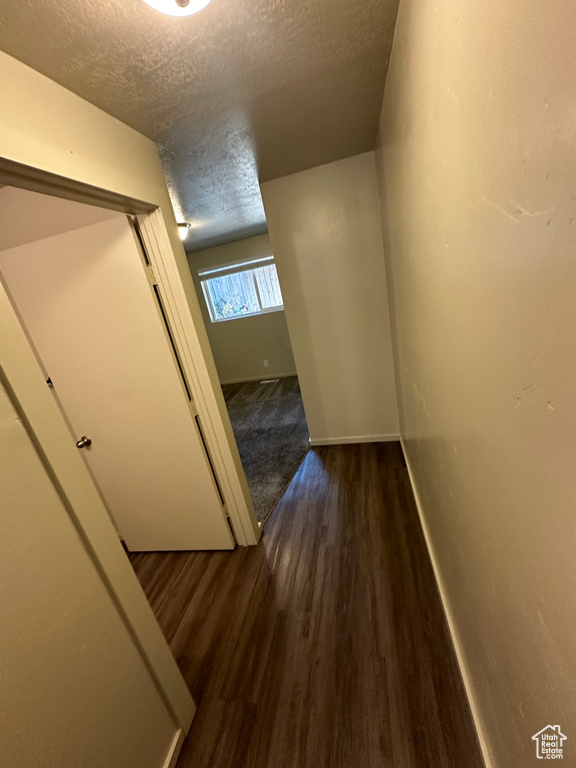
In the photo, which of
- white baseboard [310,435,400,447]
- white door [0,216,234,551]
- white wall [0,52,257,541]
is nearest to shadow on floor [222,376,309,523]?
white baseboard [310,435,400,447]

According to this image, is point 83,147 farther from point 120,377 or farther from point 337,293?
point 337,293

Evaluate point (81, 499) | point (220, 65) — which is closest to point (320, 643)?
point (81, 499)

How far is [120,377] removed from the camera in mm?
1663

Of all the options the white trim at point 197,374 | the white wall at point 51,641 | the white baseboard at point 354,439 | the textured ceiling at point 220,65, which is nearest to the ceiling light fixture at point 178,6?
the textured ceiling at point 220,65

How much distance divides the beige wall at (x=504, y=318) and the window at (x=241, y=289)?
4009 mm

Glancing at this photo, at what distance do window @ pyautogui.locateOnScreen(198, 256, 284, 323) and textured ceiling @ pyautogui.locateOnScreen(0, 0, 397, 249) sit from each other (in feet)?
10.3

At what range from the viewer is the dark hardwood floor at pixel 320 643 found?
40.8 inches

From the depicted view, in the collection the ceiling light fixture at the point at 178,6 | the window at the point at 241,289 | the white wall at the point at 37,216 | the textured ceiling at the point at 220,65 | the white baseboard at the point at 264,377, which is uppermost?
the textured ceiling at the point at 220,65

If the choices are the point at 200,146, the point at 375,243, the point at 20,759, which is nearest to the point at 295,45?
the point at 200,146

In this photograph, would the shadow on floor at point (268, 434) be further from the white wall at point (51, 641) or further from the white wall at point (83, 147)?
the white wall at point (51, 641)

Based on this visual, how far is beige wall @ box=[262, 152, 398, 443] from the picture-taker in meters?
2.23

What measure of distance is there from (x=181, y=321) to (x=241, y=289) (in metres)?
3.82

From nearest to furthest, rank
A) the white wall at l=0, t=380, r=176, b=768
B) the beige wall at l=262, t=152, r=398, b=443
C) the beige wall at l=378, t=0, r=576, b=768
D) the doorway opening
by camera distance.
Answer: the beige wall at l=378, t=0, r=576, b=768 → the white wall at l=0, t=380, r=176, b=768 → the beige wall at l=262, t=152, r=398, b=443 → the doorway opening

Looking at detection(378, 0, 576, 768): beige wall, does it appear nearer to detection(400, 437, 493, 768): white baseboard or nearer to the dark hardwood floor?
detection(400, 437, 493, 768): white baseboard
